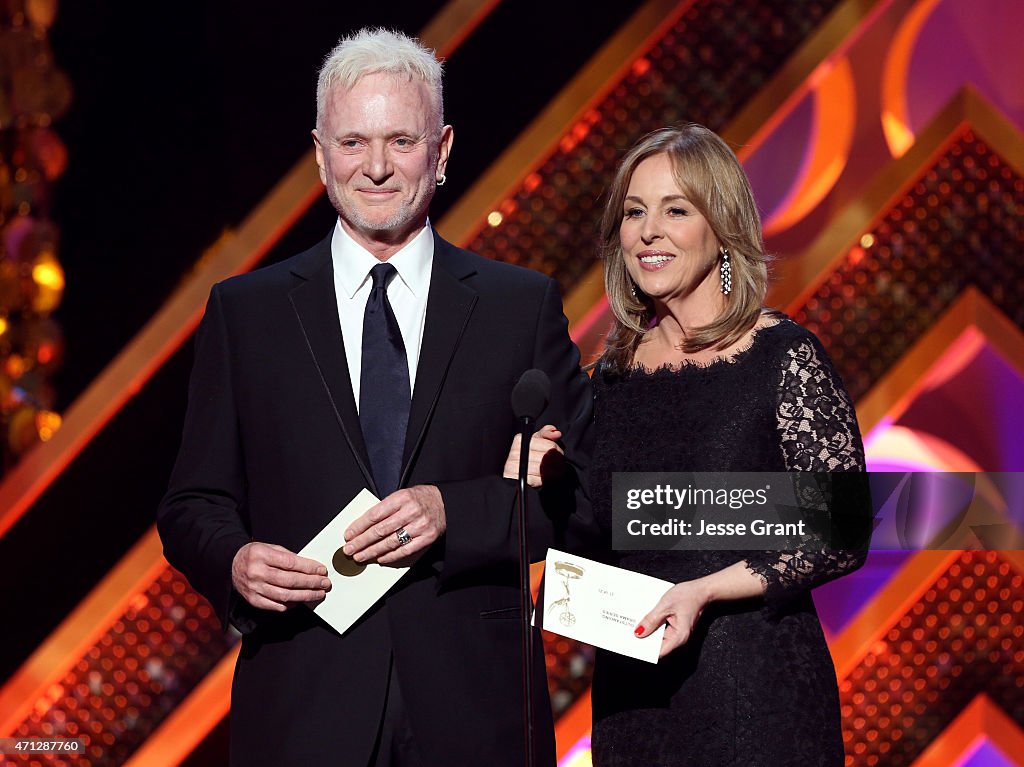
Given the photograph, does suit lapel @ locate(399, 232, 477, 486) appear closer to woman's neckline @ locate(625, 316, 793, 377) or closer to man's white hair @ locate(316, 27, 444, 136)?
man's white hair @ locate(316, 27, 444, 136)

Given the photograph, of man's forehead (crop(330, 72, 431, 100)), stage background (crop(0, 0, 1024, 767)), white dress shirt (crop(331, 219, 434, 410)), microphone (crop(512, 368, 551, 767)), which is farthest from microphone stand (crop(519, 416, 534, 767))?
stage background (crop(0, 0, 1024, 767))

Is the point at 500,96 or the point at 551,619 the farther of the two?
the point at 500,96

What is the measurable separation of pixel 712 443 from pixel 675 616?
1.06 feet

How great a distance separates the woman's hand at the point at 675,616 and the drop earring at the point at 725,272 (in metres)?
0.53

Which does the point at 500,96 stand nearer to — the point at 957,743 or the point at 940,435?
the point at 940,435

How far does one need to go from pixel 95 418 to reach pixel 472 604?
1.65 meters

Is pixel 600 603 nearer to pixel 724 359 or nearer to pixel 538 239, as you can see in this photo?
pixel 724 359

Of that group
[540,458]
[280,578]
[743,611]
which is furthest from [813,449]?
[280,578]

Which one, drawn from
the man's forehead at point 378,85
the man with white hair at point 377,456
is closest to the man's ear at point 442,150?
the man with white hair at point 377,456

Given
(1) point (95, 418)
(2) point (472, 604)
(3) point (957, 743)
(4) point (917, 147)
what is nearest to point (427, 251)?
(2) point (472, 604)

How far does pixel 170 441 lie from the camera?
3203 millimetres

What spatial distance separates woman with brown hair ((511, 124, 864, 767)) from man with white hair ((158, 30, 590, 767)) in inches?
5.0

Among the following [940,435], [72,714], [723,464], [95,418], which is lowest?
[72,714]

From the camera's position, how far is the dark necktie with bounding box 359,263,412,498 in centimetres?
192
